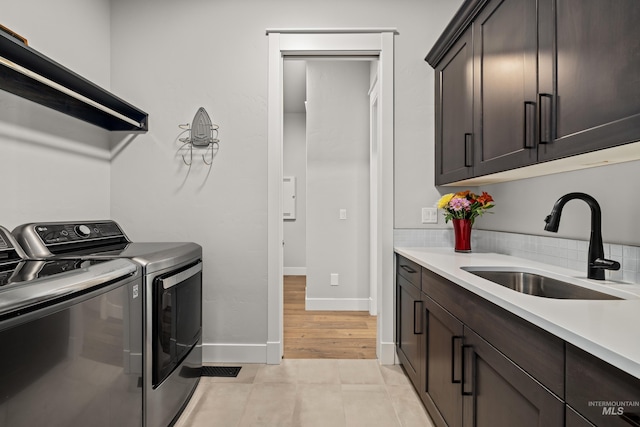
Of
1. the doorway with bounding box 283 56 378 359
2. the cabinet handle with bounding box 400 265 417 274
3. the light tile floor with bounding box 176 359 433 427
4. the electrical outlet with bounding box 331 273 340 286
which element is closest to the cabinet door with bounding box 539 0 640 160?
the cabinet handle with bounding box 400 265 417 274

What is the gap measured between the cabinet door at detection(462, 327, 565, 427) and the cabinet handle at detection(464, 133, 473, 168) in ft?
3.35

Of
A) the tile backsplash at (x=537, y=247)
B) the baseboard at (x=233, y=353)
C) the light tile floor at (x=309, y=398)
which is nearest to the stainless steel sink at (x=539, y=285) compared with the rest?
the tile backsplash at (x=537, y=247)

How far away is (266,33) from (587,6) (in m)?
2.04

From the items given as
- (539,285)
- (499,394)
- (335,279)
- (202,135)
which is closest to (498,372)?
(499,394)

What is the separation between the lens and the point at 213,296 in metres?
2.63

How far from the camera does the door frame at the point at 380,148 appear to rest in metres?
2.58

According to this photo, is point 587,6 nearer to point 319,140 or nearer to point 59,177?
point 59,177

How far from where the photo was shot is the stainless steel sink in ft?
4.43

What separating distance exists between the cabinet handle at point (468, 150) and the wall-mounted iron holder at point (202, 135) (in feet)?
5.57

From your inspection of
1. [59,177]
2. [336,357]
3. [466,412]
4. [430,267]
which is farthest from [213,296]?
[466,412]

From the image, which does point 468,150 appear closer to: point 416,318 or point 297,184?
point 416,318

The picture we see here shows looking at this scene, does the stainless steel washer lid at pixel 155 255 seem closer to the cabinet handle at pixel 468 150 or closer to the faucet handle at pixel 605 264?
the cabinet handle at pixel 468 150

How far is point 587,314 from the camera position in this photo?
2.96 ft

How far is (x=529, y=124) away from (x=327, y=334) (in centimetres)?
243
